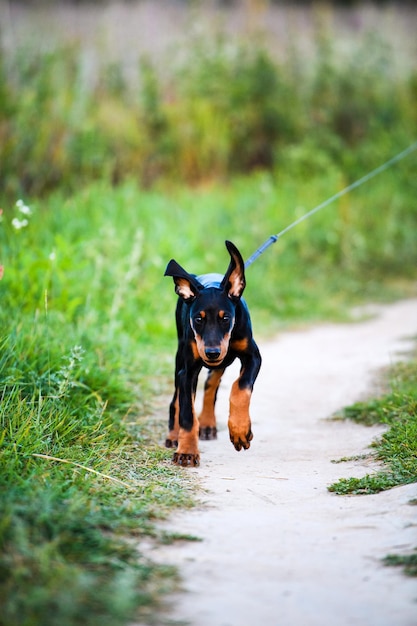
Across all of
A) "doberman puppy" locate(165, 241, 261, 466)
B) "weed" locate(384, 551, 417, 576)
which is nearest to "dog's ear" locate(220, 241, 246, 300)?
"doberman puppy" locate(165, 241, 261, 466)

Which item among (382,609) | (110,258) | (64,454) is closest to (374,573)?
(382,609)

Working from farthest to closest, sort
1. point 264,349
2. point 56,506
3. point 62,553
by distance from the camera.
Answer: point 264,349
point 56,506
point 62,553

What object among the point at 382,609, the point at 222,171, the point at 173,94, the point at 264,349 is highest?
the point at 173,94

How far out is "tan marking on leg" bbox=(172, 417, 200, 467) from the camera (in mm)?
4430

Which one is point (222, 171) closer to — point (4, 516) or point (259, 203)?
point (259, 203)

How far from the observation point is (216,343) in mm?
4219

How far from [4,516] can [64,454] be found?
1.14 metres

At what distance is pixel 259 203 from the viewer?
10.6 metres

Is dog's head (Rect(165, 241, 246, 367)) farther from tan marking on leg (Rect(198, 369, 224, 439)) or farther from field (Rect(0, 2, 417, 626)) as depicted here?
tan marking on leg (Rect(198, 369, 224, 439))

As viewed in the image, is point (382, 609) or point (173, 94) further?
point (173, 94)

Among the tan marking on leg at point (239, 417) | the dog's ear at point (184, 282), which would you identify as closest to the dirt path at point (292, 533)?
the tan marking on leg at point (239, 417)

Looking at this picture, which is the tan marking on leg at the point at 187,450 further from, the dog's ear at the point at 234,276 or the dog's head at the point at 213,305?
the dog's ear at the point at 234,276

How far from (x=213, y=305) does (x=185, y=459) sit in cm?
82

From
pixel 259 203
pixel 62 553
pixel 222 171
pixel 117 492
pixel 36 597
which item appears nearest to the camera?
pixel 36 597
